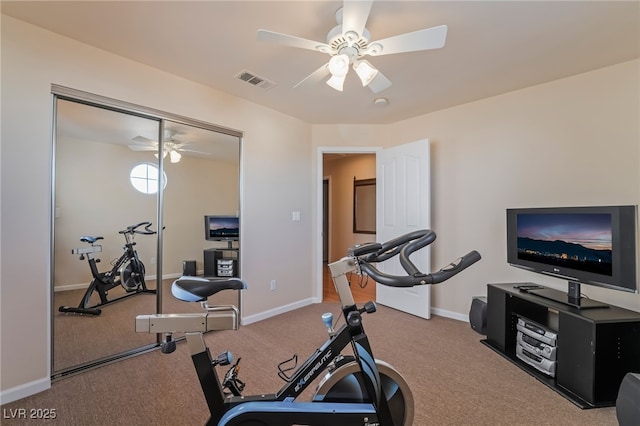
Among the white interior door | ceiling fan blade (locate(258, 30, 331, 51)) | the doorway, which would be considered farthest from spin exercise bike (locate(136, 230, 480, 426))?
the doorway

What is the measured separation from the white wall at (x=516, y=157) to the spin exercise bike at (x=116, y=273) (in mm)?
2551

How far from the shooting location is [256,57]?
2314 millimetres

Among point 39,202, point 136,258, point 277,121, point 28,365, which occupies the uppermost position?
point 277,121

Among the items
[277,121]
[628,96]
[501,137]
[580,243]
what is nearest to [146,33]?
[277,121]

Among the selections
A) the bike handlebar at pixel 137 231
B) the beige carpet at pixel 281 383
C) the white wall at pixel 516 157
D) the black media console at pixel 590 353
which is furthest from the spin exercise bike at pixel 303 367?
the white wall at pixel 516 157

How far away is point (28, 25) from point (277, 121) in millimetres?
2188

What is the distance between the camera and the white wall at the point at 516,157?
2389 millimetres

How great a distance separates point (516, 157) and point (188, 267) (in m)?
3.54

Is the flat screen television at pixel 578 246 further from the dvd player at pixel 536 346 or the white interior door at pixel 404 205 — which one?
the white interior door at pixel 404 205

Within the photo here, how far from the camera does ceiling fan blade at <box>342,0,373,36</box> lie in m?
1.46

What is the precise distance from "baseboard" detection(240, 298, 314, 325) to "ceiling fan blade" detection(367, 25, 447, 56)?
285cm

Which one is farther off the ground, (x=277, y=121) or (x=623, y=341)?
(x=277, y=121)

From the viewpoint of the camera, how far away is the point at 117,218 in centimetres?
249

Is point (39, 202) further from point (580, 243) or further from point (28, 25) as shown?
point (580, 243)
